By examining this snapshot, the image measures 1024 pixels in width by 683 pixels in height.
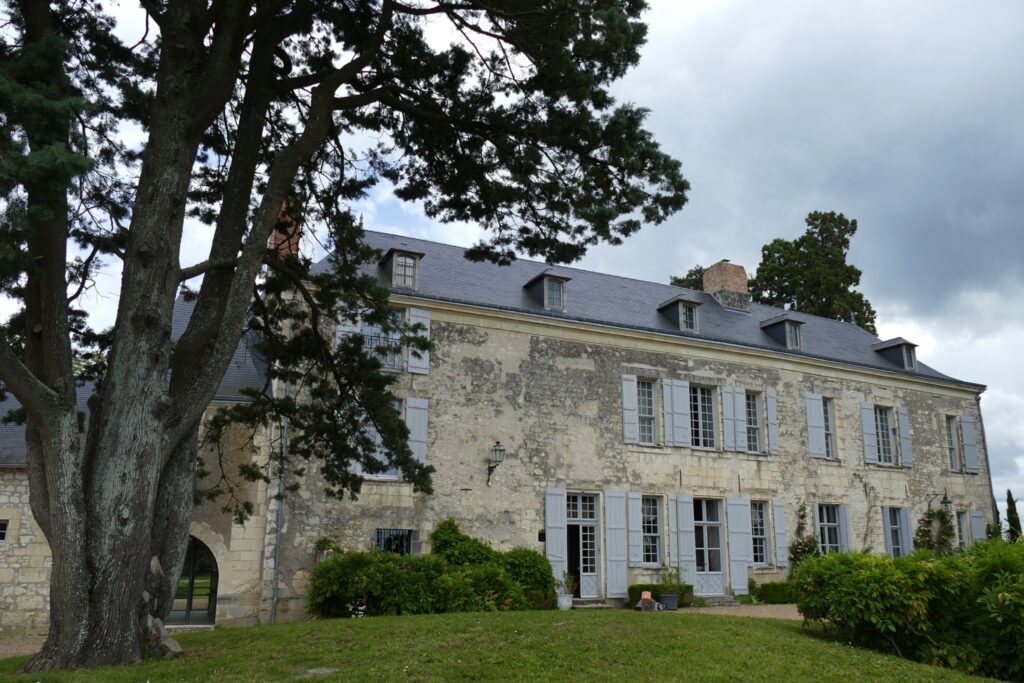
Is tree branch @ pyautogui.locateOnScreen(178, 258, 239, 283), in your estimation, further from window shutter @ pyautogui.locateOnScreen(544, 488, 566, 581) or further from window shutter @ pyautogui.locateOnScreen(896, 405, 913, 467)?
window shutter @ pyautogui.locateOnScreen(896, 405, 913, 467)

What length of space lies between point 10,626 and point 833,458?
17.5 meters

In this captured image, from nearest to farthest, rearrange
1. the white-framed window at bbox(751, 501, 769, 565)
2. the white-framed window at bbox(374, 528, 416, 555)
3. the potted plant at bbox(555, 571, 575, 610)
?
the white-framed window at bbox(374, 528, 416, 555), the potted plant at bbox(555, 571, 575, 610), the white-framed window at bbox(751, 501, 769, 565)

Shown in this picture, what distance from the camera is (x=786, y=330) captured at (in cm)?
2119

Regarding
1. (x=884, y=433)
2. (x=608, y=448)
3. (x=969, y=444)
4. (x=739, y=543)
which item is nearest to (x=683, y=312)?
(x=608, y=448)

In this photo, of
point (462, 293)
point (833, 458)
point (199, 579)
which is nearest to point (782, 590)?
point (833, 458)

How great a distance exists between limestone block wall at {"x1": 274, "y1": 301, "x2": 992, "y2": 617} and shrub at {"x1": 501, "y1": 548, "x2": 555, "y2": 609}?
0.80 metres

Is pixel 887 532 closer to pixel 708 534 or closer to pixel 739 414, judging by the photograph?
pixel 739 414

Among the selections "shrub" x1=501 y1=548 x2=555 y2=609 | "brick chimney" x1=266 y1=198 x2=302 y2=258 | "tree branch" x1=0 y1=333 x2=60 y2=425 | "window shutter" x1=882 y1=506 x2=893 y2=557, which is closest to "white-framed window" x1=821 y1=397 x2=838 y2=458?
"window shutter" x1=882 y1=506 x2=893 y2=557

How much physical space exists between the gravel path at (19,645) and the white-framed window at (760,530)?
46.3 ft

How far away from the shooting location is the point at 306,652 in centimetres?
763

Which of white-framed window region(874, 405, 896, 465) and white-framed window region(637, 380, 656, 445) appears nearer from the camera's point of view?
white-framed window region(637, 380, 656, 445)

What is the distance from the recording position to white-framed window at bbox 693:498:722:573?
18.5 m

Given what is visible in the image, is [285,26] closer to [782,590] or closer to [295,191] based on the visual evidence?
[295,191]

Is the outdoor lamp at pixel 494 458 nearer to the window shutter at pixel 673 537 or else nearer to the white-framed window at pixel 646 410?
the white-framed window at pixel 646 410
